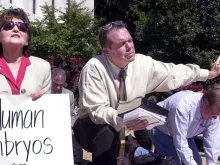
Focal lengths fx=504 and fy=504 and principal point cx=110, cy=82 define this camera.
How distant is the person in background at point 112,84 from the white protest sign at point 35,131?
0.40 m

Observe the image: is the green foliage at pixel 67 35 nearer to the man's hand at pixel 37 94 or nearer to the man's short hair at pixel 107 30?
the man's short hair at pixel 107 30

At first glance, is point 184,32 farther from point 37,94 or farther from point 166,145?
point 37,94

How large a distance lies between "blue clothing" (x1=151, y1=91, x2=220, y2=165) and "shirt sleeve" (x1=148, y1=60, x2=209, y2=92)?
11.1 inches

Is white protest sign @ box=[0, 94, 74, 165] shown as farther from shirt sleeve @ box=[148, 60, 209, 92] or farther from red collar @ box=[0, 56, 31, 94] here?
shirt sleeve @ box=[148, 60, 209, 92]

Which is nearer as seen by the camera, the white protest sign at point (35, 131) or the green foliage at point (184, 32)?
the white protest sign at point (35, 131)

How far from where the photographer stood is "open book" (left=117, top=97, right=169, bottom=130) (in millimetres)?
3246

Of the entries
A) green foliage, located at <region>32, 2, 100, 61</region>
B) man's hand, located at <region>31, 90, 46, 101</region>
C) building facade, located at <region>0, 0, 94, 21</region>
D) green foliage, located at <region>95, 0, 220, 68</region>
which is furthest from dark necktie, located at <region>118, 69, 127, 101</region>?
green foliage, located at <region>95, 0, 220, 68</region>

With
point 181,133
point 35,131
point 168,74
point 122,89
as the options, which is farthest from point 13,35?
point 181,133

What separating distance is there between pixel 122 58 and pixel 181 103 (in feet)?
2.59

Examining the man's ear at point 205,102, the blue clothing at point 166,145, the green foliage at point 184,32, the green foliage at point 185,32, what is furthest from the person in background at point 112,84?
the green foliage at point 185,32

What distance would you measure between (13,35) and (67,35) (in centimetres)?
904

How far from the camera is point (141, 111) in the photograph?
3.23m

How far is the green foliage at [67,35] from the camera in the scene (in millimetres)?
11789

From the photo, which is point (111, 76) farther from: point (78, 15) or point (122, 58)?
point (78, 15)
